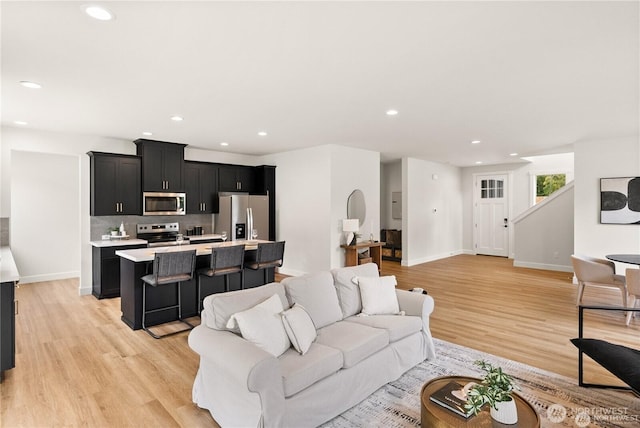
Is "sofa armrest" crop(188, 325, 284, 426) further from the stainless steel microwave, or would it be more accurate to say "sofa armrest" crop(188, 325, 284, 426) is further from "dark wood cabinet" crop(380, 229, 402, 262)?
"dark wood cabinet" crop(380, 229, 402, 262)

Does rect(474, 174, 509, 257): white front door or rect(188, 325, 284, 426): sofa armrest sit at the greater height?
rect(474, 174, 509, 257): white front door

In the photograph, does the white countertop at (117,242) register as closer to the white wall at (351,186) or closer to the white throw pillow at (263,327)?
the white wall at (351,186)

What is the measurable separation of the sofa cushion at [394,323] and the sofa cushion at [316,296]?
0.22 metres

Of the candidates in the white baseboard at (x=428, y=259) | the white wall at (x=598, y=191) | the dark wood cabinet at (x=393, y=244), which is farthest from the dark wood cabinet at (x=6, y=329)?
the white wall at (x=598, y=191)

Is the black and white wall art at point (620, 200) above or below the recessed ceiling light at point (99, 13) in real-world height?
below

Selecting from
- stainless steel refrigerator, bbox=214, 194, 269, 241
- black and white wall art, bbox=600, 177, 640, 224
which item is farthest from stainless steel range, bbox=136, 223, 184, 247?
black and white wall art, bbox=600, 177, 640, 224

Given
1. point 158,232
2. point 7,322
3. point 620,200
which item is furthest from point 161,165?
point 620,200

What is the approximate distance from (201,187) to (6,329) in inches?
169

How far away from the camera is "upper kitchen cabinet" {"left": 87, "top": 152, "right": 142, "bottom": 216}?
18.6 ft

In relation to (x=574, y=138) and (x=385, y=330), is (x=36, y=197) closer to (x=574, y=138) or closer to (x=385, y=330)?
(x=385, y=330)

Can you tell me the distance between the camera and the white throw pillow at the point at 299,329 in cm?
243

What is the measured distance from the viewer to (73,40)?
2.44 meters

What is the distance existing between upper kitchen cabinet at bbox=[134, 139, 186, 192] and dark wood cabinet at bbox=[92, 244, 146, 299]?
49.3 inches

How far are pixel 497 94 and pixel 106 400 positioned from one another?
15.0ft
